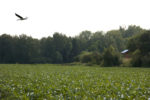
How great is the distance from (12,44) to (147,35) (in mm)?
59433

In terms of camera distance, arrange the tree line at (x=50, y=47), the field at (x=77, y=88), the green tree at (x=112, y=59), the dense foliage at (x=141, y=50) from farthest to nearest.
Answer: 1. the tree line at (x=50, y=47)
2. the green tree at (x=112, y=59)
3. the dense foliage at (x=141, y=50)
4. the field at (x=77, y=88)

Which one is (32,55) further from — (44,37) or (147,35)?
(147,35)

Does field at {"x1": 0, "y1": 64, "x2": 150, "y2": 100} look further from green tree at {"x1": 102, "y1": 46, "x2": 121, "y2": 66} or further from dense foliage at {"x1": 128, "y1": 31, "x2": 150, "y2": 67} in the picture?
green tree at {"x1": 102, "y1": 46, "x2": 121, "y2": 66}

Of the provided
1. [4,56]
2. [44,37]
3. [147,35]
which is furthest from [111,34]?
[4,56]

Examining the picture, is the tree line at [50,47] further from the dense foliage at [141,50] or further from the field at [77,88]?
the field at [77,88]

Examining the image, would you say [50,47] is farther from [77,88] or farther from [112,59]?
[77,88]

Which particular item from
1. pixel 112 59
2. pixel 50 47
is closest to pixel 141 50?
pixel 112 59

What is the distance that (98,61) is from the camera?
160 ft

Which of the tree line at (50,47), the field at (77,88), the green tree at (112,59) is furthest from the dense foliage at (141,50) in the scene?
the tree line at (50,47)

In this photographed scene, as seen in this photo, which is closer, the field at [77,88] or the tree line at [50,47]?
the field at [77,88]

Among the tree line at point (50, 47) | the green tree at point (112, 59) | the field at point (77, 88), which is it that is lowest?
the field at point (77, 88)

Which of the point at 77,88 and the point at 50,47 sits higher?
the point at 50,47

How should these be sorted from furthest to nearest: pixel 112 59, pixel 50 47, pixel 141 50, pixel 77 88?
pixel 50 47
pixel 112 59
pixel 141 50
pixel 77 88

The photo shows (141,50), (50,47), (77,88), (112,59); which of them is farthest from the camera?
(50,47)
